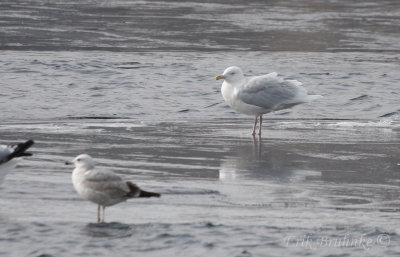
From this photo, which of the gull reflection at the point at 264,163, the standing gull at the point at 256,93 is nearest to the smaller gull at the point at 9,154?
the gull reflection at the point at 264,163

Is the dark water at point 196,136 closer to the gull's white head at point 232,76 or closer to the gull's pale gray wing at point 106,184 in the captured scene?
the gull's pale gray wing at point 106,184

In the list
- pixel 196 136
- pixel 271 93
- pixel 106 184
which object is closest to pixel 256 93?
pixel 271 93

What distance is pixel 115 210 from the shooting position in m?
9.06

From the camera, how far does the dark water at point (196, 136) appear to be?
326 inches

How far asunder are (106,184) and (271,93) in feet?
20.6

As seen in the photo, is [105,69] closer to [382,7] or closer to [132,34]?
[132,34]

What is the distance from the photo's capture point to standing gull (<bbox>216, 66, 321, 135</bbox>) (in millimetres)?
14141

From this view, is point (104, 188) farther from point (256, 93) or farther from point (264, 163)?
point (256, 93)

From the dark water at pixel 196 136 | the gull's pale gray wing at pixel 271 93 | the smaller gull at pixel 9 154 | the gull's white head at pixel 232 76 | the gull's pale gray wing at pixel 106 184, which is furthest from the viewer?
the gull's white head at pixel 232 76

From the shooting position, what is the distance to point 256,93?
14.2m

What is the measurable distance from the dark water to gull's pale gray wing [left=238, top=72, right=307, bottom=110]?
405 millimetres

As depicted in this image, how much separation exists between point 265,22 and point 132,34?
16.2ft

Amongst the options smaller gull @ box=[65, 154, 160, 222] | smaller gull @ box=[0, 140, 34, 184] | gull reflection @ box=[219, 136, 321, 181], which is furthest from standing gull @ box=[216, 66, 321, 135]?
smaller gull @ box=[65, 154, 160, 222]

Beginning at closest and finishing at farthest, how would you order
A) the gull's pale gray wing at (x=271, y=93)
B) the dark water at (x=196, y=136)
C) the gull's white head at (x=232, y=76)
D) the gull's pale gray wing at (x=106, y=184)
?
the dark water at (x=196, y=136) → the gull's pale gray wing at (x=106, y=184) → the gull's pale gray wing at (x=271, y=93) → the gull's white head at (x=232, y=76)
